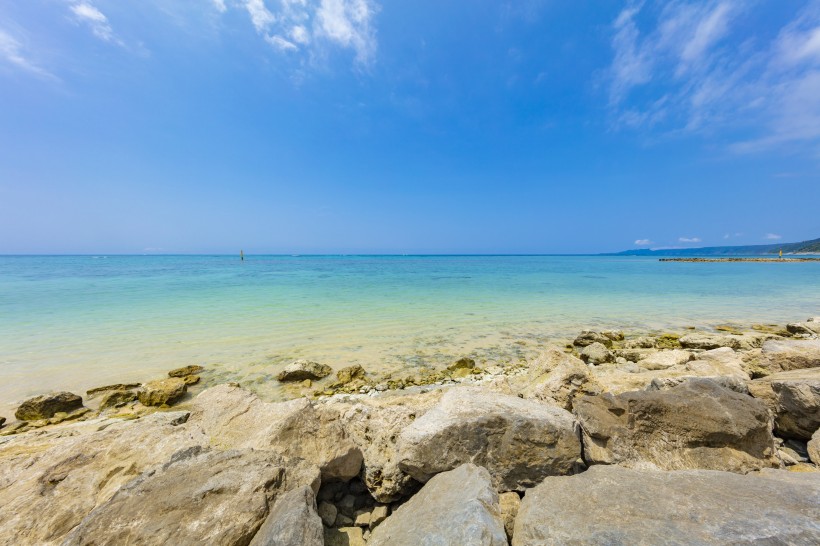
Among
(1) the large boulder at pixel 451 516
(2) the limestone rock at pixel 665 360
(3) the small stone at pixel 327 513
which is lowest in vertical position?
(2) the limestone rock at pixel 665 360

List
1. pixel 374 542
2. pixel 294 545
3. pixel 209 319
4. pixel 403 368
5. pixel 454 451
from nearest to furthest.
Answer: pixel 294 545, pixel 374 542, pixel 454 451, pixel 403 368, pixel 209 319

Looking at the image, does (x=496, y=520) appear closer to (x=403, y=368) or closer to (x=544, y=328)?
(x=403, y=368)

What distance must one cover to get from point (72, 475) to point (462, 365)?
22.3 ft

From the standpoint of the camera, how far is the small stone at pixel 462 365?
7.93 metres

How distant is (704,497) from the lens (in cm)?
226

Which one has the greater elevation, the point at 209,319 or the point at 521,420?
the point at 521,420

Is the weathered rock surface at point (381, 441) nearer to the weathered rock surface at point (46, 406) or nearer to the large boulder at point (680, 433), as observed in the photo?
the large boulder at point (680, 433)

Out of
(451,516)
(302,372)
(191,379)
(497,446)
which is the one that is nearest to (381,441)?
(497,446)

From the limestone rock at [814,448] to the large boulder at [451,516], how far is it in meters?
3.75

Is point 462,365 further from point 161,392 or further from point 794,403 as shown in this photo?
point 161,392

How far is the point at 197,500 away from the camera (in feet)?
7.68

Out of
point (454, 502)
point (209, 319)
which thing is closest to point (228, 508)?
point (454, 502)

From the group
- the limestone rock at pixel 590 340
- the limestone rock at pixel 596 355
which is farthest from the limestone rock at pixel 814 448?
the limestone rock at pixel 590 340

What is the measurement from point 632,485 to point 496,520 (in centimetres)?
123
